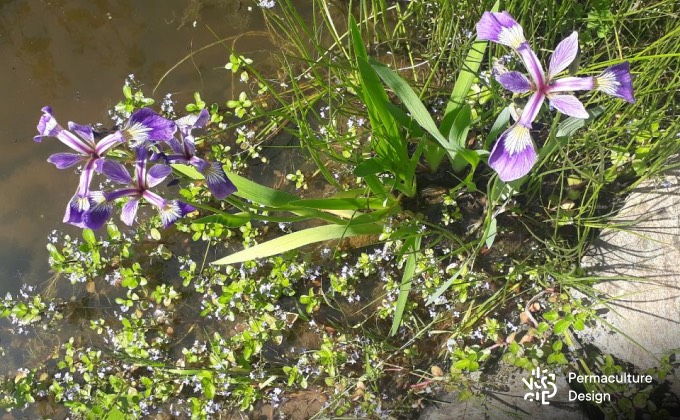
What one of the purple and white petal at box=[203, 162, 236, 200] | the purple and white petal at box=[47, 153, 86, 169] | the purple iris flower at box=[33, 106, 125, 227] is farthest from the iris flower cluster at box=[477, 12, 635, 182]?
the purple and white petal at box=[47, 153, 86, 169]

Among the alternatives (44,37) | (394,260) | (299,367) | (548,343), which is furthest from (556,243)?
(44,37)

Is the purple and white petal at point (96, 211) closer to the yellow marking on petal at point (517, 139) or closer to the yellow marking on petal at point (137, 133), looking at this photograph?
the yellow marking on petal at point (137, 133)

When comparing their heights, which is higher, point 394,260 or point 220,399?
point 394,260

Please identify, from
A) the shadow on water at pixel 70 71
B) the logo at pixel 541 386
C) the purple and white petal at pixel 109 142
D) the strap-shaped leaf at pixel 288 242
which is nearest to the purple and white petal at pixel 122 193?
the purple and white petal at pixel 109 142

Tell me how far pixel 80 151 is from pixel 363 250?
1.45 metres

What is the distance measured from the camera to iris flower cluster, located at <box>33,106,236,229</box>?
4.26 feet

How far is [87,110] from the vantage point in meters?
2.77

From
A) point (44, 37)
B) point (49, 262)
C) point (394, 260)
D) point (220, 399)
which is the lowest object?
point (220, 399)

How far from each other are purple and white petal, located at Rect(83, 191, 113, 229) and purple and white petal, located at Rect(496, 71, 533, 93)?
3.42 ft

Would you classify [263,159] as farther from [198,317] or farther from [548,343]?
[548,343]

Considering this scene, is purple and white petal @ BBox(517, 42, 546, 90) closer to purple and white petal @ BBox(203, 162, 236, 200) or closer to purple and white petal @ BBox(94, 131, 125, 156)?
purple and white petal @ BBox(203, 162, 236, 200)

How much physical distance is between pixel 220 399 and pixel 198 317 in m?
0.43

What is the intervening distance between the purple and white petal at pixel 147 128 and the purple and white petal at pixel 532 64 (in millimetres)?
886

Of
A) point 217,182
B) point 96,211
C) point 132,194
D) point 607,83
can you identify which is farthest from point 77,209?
point 607,83
